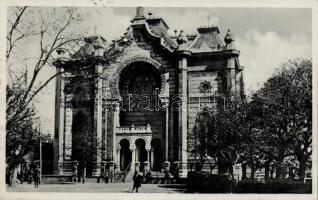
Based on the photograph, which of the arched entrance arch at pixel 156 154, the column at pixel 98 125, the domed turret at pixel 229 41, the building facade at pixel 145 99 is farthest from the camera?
the arched entrance arch at pixel 156 154

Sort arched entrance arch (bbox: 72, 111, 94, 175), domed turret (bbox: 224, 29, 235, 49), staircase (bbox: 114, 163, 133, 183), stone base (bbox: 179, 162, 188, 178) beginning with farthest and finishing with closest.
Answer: arched entrance arch (bbox: 72, 111, 94, 175), stone base (bbox: 179, 162, 188, 178), staircase (bbox: 114, 163, 133, 183), domed turret (bbox: 224, 29, 235, 49)

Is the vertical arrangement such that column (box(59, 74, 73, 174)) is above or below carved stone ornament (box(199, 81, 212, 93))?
below

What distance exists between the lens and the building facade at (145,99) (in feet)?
101

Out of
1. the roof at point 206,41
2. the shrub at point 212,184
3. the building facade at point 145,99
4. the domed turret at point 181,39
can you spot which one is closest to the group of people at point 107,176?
the building facade at point 145,99

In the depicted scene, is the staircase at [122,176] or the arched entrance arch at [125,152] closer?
the staircase at [122,176]

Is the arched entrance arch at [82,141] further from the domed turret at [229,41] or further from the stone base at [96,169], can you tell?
the domed turret at [229,41]

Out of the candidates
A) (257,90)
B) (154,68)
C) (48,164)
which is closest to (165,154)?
(154,68)

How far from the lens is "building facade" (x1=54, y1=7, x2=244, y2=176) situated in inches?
1210

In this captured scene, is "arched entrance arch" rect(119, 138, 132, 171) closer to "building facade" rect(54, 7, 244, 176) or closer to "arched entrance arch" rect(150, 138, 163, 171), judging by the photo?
"building facade" rect(54, 7, 244, 176)

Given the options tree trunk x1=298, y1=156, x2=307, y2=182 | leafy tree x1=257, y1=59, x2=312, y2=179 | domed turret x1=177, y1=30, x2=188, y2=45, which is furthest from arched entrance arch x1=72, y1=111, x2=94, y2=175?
tree trunk x1=298, y1=156, x2=307, y2=182

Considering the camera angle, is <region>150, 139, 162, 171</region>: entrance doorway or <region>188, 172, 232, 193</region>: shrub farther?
<region>150, 139, 162, 171</region>: entrance doorway

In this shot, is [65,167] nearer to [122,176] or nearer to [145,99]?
[122,176]

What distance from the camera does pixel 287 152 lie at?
70.3ft

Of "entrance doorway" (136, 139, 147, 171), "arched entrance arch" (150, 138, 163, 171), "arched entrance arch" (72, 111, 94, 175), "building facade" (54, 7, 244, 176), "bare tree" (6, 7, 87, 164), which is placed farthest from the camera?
"entrance doorway" (136, 139, 147, 171)
